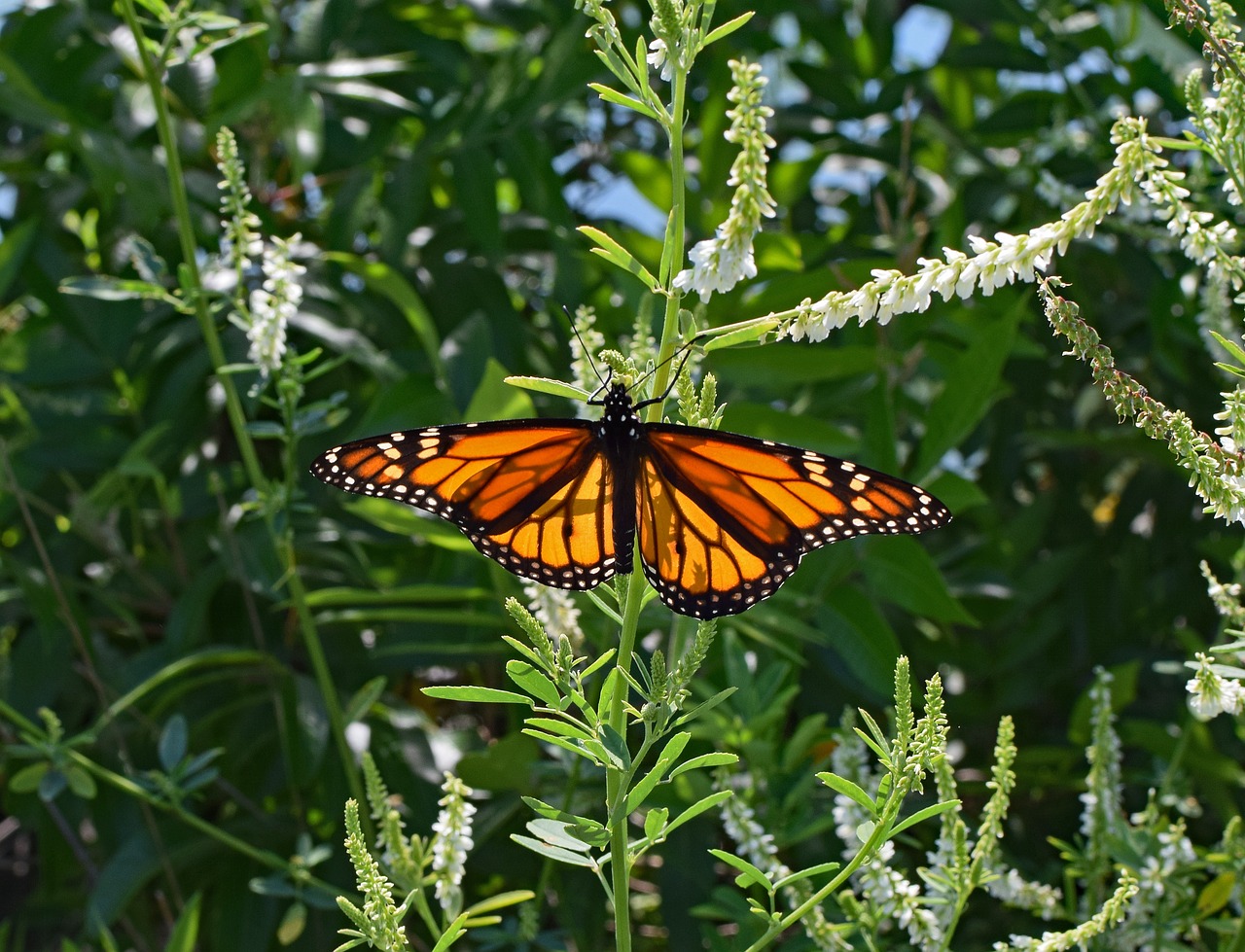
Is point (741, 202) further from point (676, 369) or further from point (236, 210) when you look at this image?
point (236, 210)

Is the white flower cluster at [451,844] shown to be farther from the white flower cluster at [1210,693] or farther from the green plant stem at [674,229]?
the white flower cluster at [1210,693]

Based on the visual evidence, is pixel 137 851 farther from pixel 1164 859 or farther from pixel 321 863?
pixel 1164 859

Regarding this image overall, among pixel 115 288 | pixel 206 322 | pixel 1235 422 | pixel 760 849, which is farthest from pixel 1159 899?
pixel 115 288

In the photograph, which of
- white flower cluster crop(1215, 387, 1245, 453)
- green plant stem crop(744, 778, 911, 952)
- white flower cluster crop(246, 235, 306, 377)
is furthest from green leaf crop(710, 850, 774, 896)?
white flower cluster crop(246, 235, 306, 377)

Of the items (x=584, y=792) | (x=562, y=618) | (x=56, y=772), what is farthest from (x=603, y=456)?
(x=56, y=772)

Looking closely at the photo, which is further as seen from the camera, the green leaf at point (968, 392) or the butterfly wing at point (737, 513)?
the green leaf at point (968, 392)

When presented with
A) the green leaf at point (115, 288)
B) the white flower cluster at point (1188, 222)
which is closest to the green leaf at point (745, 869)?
the white flower cluster at point (1188, 222)

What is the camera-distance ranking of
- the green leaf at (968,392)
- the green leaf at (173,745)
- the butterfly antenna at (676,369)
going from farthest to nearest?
the green leaf at (968,392)
the green leaf at (173,745)
the butterfly antenna at (676,369)

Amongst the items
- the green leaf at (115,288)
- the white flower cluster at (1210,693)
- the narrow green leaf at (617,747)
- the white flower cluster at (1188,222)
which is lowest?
the narrow green leaf at (617,747)
